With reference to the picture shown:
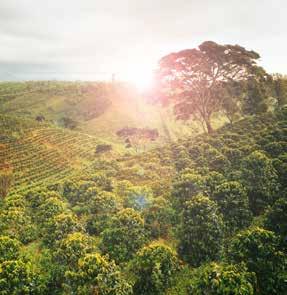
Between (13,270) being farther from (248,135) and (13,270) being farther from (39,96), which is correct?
(39,96)

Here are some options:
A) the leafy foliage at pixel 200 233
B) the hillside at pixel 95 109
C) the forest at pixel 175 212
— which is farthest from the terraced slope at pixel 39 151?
the leafy foliage at pixel 200 233

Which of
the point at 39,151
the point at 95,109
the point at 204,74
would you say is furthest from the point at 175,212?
the point at 95,109

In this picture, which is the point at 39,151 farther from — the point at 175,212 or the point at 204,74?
the point at 175,212

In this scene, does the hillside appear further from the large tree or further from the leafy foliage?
the leafy foliage

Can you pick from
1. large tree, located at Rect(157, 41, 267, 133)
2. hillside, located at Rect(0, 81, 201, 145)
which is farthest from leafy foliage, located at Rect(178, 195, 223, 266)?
hillside, located at Rect(0, 81, 201, 145)

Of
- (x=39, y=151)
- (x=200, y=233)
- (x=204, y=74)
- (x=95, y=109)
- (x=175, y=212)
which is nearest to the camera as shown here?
(x=200, y=233)

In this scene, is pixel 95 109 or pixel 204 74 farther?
pixel 95 109
